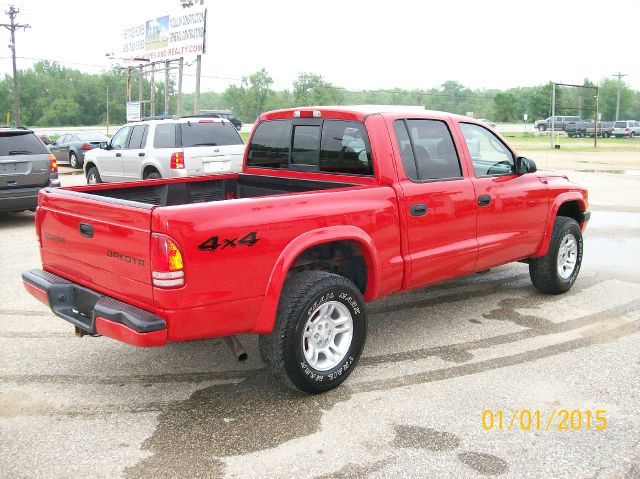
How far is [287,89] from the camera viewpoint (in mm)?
100500

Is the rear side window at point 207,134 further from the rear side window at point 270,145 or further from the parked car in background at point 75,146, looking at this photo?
the parked car in background at point 75,146

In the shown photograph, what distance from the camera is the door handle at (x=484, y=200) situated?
5.30 m

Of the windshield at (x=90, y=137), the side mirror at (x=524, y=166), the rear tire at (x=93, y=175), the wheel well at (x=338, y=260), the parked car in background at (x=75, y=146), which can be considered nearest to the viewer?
the wheel well at (x=338, y=260)

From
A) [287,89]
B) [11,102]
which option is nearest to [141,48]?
[287,89]

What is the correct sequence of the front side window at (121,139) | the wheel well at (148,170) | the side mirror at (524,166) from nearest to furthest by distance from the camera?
the side mirror at (524,166) < the wheel well at (148,170) < the front side window at (121,139)

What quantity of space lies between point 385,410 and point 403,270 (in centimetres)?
114

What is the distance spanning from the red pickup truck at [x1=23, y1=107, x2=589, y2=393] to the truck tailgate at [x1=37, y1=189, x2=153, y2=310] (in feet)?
0.04

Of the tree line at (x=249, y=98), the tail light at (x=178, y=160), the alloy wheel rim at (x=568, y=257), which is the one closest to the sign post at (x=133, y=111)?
the tail light at (x=178, y=160)

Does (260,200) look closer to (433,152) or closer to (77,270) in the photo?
(77,270)

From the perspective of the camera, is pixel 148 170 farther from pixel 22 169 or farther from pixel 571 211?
pixel 571 211

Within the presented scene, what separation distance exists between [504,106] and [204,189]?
3329 inches

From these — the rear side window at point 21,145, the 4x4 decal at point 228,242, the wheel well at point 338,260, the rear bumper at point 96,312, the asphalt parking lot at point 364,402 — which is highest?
the rear side window at point 21,145
